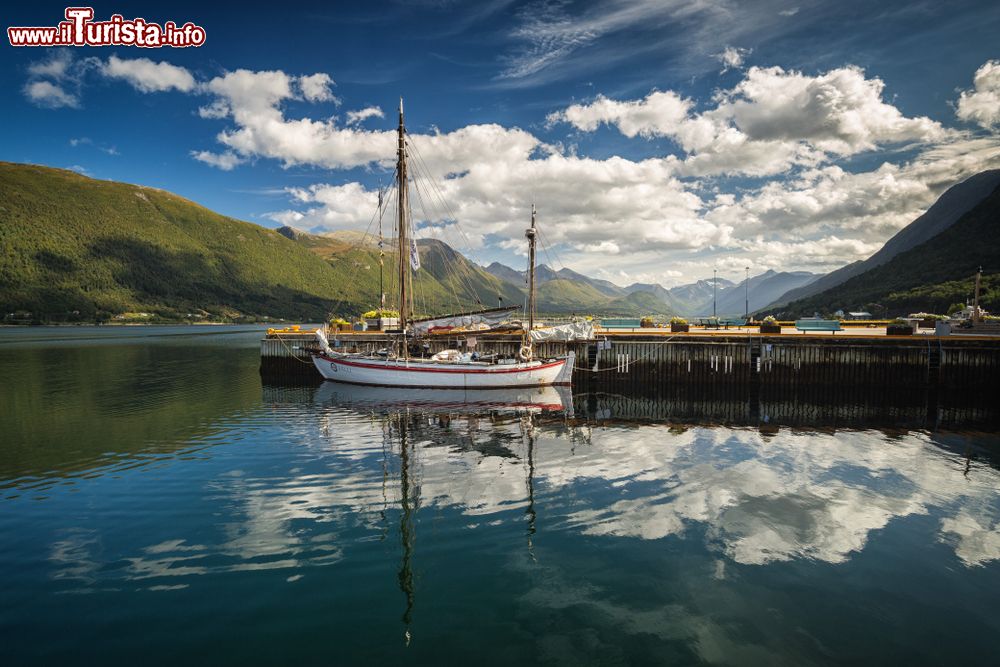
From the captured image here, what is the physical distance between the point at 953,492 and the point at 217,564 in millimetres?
26177

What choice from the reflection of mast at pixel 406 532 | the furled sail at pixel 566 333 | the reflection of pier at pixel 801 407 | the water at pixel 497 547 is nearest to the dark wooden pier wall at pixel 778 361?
the furled sail at pixel 566 333

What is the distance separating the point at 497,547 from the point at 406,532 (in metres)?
3.06

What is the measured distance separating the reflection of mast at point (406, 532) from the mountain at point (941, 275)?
147647 millimetres

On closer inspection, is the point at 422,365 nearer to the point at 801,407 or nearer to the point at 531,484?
the point at 531,484

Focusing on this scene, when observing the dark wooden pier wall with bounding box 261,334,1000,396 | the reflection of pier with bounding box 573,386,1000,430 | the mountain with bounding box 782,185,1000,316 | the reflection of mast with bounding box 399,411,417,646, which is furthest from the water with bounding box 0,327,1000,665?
the mountain with bounding box 782,185,1000,316

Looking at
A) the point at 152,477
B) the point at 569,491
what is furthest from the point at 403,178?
the point at 569,491

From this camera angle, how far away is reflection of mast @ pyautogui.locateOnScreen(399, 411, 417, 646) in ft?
34.5

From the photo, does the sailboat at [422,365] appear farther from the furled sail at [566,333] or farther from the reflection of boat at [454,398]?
the furled sail at [566,333]

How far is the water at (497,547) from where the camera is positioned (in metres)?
9.30

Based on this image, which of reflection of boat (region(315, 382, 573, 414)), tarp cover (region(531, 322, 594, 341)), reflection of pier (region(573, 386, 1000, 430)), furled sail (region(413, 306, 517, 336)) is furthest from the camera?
furled sail (region(413, 306, 517, 336))

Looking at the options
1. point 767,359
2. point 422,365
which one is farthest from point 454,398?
point 767,359

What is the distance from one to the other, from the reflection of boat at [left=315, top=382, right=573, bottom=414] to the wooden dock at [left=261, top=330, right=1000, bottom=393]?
632cm

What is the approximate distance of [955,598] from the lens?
1088 centimetres

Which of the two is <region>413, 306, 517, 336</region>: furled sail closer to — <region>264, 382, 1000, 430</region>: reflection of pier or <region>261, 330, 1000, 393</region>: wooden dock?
<region>261, 330, 1000, 393</region>: wooden dock
